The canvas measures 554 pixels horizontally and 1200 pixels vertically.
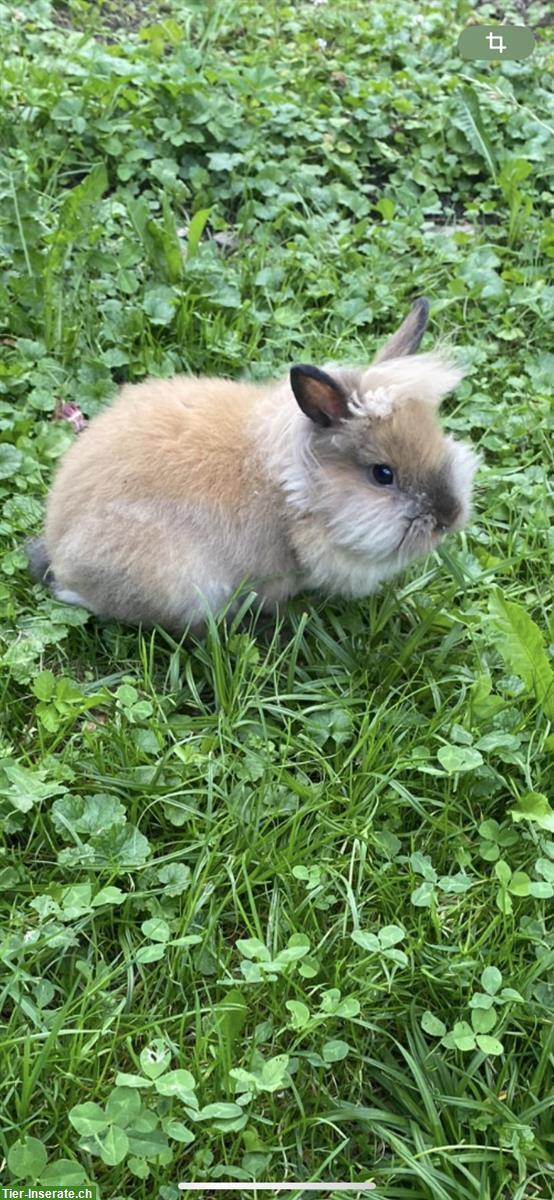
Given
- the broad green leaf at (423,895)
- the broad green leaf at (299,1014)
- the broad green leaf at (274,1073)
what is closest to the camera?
the broad green leaf at (274,1073)

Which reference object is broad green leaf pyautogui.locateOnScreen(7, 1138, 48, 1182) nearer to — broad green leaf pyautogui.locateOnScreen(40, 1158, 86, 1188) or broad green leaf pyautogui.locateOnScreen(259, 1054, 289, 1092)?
broad green leaf pyautogui.locateOnScreen(40, 1158, 86, 1188)

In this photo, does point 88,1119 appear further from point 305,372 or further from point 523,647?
point 305,372

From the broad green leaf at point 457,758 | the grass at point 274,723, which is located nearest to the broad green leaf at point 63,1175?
the grass at point 274,723

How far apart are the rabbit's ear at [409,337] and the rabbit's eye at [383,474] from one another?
1.27ft

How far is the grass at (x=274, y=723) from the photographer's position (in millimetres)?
2146

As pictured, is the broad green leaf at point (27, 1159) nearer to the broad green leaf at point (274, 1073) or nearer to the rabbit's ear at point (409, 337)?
the broad green leaf at point (274, 1073)

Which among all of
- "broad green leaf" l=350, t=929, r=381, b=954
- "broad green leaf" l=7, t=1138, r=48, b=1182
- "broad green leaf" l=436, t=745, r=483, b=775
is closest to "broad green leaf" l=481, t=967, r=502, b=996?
"broad green leaf" l=350, t=929, r=381, b=954

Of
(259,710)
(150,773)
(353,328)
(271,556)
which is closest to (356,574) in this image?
(271,556)

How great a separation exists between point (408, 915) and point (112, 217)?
9.97ft

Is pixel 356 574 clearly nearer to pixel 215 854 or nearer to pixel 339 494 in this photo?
pixel 339 494

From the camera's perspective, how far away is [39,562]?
308 centimetres

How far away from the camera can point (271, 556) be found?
2992 millimetres

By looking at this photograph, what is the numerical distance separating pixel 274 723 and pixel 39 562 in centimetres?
89

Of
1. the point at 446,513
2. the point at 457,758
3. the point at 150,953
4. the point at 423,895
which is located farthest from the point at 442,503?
the point at 150,953
